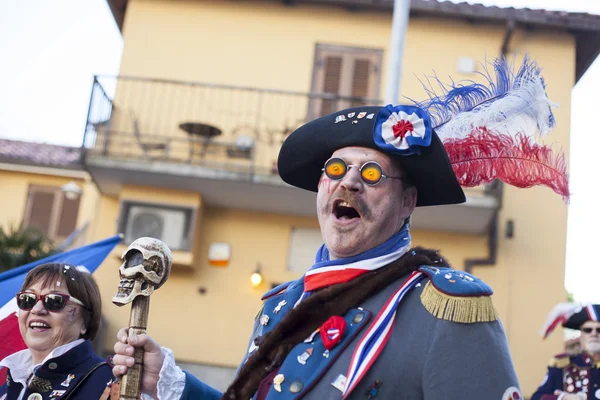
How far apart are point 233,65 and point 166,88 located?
3.73 ft

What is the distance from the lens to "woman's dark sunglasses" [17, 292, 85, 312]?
3.80m

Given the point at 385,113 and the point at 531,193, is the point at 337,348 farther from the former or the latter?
the point at 531,193

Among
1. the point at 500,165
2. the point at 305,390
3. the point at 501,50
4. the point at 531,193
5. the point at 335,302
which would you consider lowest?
the point at 305,390

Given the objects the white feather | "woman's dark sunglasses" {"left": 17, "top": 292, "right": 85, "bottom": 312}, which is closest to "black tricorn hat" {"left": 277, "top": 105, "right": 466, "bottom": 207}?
"woman's dark sunglasses" {"left": 17, "top": 292, "right": 85, "bottom": 312}

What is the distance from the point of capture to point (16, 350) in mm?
4441

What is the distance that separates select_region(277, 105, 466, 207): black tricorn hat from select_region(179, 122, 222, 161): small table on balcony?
8.58 m

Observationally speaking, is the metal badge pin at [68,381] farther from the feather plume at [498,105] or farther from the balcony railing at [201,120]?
the balcony railing at [201,120]

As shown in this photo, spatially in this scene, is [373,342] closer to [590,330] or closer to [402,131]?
[402,131]

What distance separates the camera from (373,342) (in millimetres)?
2270

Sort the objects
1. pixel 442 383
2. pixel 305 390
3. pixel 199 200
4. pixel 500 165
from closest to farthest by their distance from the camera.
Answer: pixel 442 383 → pixel 305 390 → pixel 500 165 → pixel 199 200

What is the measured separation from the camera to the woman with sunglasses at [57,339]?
3682 millimetres

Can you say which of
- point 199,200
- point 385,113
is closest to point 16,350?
point 385,113

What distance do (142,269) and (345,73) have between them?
10.1 m

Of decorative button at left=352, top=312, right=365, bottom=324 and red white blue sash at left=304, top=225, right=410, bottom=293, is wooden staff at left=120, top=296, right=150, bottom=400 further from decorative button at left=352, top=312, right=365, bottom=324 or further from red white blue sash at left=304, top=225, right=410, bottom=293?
decorative button at left=352, top=312, right=365, bottom=324
